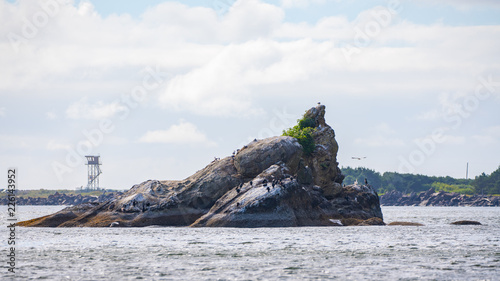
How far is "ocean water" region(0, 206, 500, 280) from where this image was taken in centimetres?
3356

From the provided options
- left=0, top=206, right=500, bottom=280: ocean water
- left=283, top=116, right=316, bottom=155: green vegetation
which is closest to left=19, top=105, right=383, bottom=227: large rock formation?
left=283, top=116, right=316, bottom=155: green vegetation

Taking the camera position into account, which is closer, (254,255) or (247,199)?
(254,255)

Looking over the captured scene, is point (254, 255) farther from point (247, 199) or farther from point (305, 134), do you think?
point (305, 134)

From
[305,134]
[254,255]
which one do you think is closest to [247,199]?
[305,134]

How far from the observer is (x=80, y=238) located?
57.8m

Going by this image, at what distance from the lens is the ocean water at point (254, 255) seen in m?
33.6

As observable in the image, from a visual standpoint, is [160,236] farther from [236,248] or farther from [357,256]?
[357,256]

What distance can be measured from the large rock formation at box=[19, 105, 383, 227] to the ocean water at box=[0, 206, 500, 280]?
5671 millimetres

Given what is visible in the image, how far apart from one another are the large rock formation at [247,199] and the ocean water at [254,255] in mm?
5671

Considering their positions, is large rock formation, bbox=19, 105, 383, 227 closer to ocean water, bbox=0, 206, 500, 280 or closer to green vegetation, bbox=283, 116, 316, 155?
green vegetation, bbox=283, 116, 316, 155

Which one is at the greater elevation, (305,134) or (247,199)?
(305,134)

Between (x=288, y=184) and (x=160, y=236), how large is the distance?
53.6ft

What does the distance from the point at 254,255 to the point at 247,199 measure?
27.1 meters

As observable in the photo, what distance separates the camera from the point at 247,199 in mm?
69438
